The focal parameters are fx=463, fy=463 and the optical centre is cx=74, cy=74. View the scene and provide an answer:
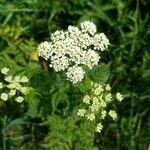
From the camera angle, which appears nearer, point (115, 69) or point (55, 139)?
point (55, 139)

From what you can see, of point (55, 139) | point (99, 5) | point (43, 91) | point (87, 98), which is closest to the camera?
point (87, 98)

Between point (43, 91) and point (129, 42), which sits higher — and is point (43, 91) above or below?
below

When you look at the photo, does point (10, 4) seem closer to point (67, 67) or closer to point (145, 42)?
point (145, 42)

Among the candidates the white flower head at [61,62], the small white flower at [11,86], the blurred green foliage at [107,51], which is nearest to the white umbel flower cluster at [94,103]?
the white flower head at [61,62]

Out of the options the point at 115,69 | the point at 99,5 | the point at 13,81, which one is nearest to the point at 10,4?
the point at 99,5

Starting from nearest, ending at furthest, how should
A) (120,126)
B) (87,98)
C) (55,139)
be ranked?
1. (87,98)
2. (55,139)
3. (120,126)

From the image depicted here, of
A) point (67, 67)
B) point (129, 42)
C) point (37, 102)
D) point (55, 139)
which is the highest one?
point (129, 42)

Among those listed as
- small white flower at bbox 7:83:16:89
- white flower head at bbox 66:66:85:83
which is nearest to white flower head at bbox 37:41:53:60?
white flower head at bbox 66:66:85:83

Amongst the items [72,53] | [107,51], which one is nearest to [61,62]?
[72,53]

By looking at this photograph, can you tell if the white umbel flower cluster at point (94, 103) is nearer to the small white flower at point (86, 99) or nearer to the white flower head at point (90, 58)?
the small white flower at point (86, 99)
